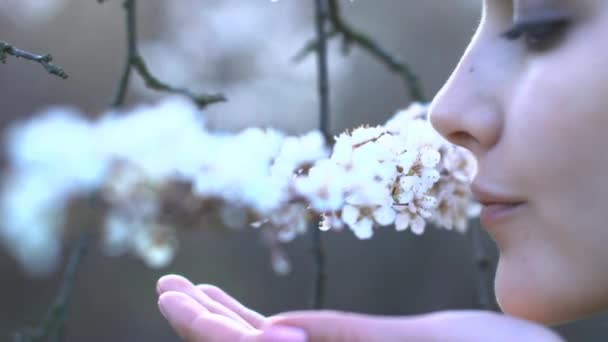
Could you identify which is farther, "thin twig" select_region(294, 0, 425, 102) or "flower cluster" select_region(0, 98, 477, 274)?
"thin twig" select_region(294, 0, 425, 102)

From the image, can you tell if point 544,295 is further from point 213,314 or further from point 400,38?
point 400,38

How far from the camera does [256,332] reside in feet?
1.10

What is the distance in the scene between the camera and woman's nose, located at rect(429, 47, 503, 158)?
16.8 inches

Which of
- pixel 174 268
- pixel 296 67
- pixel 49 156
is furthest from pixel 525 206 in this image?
pixel 174 268

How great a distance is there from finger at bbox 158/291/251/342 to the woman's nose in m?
A: 0.17

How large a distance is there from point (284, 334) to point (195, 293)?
11cm

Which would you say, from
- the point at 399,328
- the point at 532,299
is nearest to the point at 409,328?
the point at 399,328

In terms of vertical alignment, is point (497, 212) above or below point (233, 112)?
above

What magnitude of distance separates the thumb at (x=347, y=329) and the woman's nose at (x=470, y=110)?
0.15 metres

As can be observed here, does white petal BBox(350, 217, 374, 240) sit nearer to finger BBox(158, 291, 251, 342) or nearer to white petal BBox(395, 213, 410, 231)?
white petal BBox(395, 213, 410, 231)

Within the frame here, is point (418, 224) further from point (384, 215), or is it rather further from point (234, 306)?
point (234, 306)

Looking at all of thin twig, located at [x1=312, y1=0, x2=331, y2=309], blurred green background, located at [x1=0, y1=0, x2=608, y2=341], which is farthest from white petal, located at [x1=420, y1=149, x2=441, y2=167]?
blurred green background, located at [x1=0, y1=0, x2=608, y2=341]

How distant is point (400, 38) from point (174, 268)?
1.00 metres

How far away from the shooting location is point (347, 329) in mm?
311
